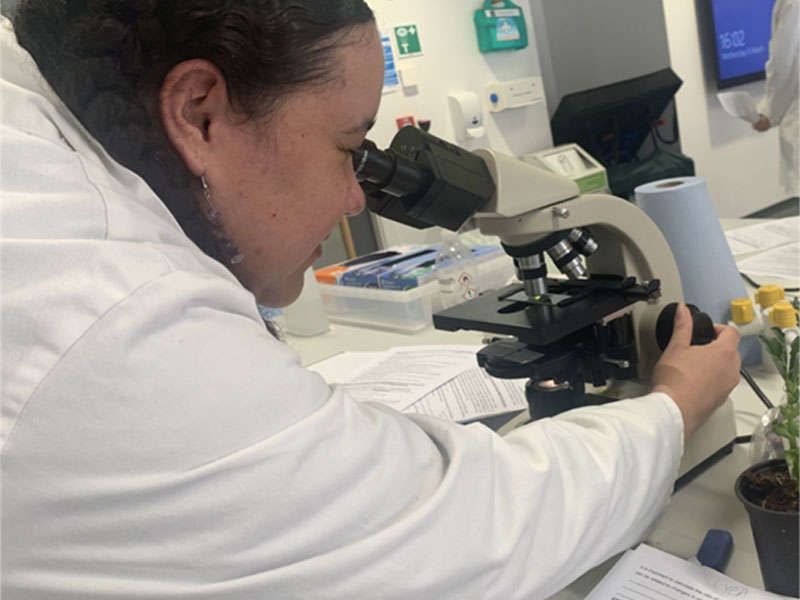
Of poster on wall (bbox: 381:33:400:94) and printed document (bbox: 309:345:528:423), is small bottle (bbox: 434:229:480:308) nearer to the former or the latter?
printed document (bbox: 309:345:528:423)

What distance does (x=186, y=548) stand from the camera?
0.45 m

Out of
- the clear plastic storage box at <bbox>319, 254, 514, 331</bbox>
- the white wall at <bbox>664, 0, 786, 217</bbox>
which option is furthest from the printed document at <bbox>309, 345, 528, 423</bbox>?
the white wall at <bbox>664, 0, 786, 217</bbox>

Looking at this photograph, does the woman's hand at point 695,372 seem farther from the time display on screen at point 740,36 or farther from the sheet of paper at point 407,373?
the time display on screen at point 740,36

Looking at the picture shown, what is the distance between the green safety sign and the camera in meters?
2.89

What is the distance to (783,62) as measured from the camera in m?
2.96

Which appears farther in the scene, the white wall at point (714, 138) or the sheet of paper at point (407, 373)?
the white wall at point (714, 138)

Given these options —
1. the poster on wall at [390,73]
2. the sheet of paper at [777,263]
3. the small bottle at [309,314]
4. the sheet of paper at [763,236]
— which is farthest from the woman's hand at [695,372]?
the poster on wall at [390,73]

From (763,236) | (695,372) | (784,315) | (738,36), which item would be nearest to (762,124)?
(738,36)

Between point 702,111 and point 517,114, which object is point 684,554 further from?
point 702,111

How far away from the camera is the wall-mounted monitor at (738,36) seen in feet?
12.5

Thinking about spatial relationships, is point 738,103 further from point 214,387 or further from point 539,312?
point 214,387

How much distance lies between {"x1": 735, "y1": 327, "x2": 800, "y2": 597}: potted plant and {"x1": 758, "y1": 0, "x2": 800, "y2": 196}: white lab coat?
2.68 meters

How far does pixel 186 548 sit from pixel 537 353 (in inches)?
19.5

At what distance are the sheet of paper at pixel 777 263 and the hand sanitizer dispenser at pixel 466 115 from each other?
1749 millimetres
